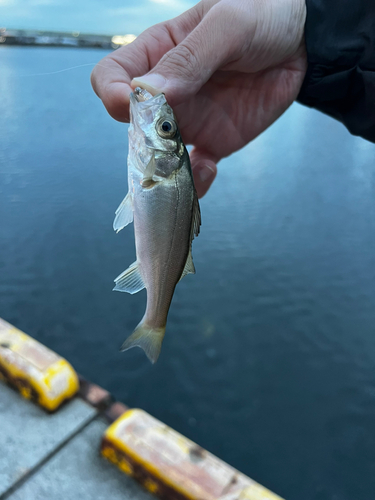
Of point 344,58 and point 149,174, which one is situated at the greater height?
point 344,58

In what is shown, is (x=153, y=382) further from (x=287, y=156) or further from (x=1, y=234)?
(x=287, y=156)

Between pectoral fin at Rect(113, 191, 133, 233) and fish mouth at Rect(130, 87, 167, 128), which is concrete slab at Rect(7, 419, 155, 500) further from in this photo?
fish mouth at Rect(130, 87, 167, 128)

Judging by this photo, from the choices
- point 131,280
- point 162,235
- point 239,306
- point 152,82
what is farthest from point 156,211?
point 239,306

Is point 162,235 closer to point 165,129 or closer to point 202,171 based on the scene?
point 165,129

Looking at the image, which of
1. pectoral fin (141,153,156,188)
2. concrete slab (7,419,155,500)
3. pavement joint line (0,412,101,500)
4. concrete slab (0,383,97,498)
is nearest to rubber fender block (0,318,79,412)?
concrete slab (0,383,97,498)

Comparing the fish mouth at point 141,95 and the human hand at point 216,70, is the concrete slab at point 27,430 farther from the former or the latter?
the fish mouth at point 141,95
